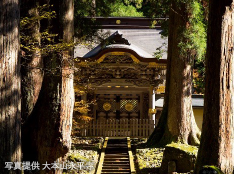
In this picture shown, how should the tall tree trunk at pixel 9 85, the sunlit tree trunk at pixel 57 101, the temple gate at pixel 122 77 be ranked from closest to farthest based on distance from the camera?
the tall tree trunk at pixel 9 85, the sunlit tree trunk at pixel 57 101, the temple gate at pixel 122 77

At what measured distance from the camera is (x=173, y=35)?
13.8m

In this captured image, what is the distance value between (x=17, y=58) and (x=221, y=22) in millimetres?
4063

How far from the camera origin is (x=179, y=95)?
13469 mm

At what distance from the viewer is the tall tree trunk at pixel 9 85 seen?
5164mm

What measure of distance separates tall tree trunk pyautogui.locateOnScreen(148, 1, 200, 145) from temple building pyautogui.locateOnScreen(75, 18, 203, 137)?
1.49 m

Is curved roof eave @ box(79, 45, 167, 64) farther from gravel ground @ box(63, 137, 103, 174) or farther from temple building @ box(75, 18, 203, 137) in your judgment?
gravel ground @ box(63, 137, 103, 174)

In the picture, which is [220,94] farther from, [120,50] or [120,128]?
[120,128]

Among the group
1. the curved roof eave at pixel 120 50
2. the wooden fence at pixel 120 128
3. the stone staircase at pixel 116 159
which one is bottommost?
the stone staircase at pixel 116 159

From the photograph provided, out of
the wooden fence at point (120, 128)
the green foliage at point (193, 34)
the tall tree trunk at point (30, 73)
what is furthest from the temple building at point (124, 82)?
the tall tree trunk at point (30, 73)

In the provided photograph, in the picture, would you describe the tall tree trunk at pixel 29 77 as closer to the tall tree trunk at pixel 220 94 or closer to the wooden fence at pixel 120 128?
the tall tree trunk at pixel 220 94

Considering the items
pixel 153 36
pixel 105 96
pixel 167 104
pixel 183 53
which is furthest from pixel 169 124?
pixel 153 36

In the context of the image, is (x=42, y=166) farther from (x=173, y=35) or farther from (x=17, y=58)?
(x=173, y=35)

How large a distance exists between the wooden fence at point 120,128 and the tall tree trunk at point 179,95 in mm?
3988

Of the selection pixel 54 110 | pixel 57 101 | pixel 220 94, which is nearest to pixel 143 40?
pixel 57 101
